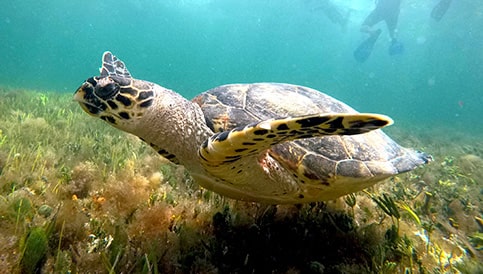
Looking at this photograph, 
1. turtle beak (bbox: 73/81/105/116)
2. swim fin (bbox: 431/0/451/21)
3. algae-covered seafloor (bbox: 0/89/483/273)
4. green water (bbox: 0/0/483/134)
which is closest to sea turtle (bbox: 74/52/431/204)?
turtle beak (bbox: 73/81/105/116)

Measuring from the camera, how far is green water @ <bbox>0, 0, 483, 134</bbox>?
39906mm

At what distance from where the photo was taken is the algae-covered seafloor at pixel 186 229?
1.75 meters

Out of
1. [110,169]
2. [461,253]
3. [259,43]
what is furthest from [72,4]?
[461,253]

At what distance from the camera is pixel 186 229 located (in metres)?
2.19

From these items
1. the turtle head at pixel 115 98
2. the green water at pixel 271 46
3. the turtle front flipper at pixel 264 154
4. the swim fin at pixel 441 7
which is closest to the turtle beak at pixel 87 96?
the turtle head at pixel 115 98

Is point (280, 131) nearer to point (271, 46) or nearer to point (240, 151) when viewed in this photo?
point (240, 151)

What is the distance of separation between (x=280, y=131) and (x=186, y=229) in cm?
128

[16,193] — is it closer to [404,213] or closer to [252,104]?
[252,104]

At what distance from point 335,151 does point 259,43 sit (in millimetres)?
88179

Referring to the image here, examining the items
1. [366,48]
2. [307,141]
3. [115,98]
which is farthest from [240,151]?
[366,48]

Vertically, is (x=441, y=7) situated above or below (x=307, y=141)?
above

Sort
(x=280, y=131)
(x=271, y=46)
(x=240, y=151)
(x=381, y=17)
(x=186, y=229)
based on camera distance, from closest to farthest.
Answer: (x=280, y=131) → (x=240, y=151) → (x=186, y=229) → (x=381, y=17) → (x=271, y=46)

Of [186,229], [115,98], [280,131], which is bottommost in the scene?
[186,229]

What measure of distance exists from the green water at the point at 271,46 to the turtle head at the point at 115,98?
24.2 metres
